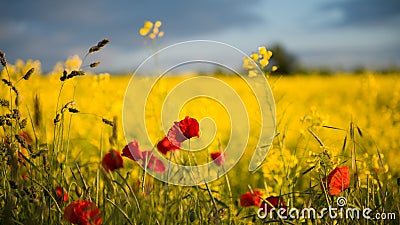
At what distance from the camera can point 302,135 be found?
2.37m

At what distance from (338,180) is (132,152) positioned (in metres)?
0.73

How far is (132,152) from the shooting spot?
1865 millimetres

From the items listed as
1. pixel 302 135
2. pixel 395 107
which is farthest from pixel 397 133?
pixel 302 135

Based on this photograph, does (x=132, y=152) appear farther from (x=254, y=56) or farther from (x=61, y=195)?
(x=254, y=56)

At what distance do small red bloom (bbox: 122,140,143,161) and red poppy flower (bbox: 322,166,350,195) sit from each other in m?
0.69

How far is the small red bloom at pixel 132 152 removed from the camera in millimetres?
1835

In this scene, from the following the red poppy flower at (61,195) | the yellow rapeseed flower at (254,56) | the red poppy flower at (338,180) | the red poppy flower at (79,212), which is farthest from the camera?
the yellow rapeseed flower at (254,56)

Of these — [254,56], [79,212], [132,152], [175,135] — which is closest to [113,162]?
[132,152]

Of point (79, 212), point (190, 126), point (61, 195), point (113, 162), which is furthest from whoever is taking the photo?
point (113, 162)

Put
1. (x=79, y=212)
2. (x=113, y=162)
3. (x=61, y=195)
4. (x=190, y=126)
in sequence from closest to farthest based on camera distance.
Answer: (x=79, y=212), (x=190, y=126), (x=61, y=195), (x=113, y=162)

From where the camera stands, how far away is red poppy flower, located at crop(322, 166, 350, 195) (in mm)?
1688

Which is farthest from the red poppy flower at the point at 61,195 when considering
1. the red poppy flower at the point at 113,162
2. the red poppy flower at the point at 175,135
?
the red poppy flower at the point at 175,135

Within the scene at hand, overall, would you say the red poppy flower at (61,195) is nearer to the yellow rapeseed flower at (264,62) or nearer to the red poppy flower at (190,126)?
the red poppy flower at (190,126)

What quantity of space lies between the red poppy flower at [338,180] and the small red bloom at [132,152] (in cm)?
69
